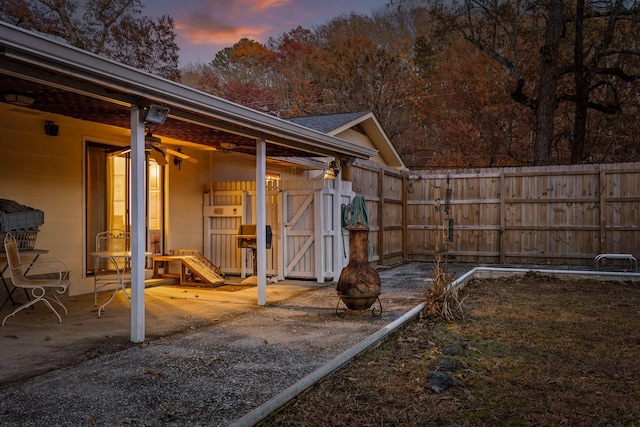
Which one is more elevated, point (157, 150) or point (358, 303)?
point (157, 150)

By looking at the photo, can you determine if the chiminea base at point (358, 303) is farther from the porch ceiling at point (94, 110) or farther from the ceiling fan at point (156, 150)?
the ceiling fan at point (156, 150)

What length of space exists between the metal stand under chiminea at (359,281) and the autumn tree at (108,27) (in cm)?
1476

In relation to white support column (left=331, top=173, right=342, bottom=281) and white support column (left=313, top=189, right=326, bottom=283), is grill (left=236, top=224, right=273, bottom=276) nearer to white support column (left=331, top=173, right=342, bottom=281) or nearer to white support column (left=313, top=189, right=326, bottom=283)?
white support column (left=313, top=189, right=326, bottom=283)

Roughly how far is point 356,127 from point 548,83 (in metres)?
5.84

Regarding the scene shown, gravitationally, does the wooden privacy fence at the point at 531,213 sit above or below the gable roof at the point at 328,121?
below

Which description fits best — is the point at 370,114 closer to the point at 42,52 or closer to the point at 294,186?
the point at 294,186

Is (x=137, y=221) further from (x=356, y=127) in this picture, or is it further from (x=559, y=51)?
(x=559, y=51)

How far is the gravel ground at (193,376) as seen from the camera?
3.09 m

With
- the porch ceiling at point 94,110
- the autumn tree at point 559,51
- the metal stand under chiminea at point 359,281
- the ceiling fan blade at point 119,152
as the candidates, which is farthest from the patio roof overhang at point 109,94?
the autumn tree at point 559,51

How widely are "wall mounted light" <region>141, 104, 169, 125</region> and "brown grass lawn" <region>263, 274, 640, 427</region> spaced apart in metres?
2.82

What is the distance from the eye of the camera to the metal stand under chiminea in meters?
5.94

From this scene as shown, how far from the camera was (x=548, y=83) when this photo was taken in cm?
1520

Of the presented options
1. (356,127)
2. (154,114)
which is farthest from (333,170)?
(356,127)

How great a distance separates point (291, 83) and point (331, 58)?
2.03 metres
